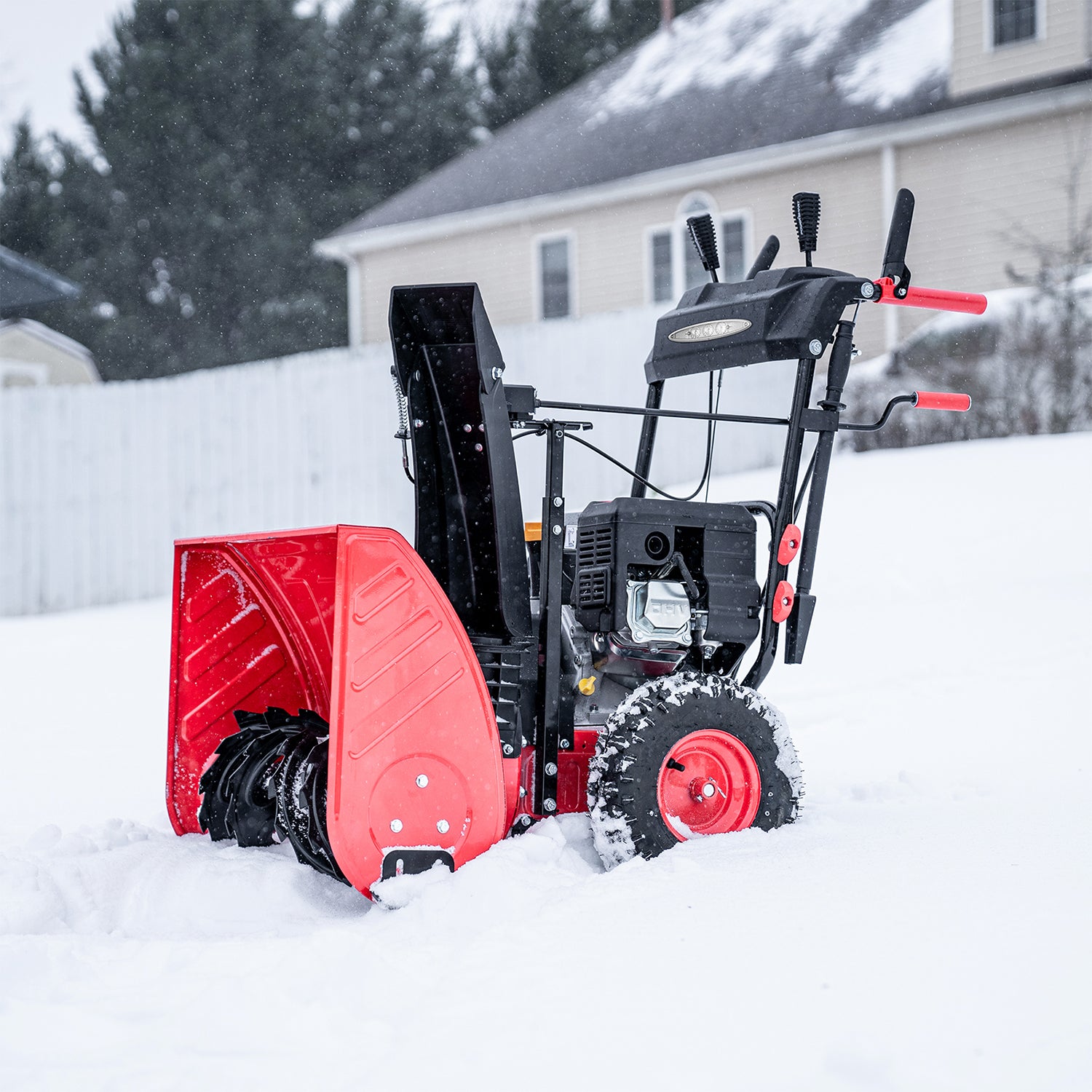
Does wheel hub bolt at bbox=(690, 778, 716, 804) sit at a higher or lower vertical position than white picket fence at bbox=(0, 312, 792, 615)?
lower

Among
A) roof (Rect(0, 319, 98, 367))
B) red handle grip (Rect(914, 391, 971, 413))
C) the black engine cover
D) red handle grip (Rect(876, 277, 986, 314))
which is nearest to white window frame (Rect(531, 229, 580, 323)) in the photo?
roof (Rect(0, 319, 98, 367))

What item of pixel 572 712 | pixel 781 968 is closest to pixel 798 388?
pixel 572 712

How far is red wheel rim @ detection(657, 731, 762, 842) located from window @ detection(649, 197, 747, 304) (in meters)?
12.3

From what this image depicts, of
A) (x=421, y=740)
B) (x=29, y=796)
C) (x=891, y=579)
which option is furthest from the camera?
(x=891, y=579)

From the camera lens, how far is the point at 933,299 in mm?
3422

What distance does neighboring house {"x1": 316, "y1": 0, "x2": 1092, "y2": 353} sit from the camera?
43.6 feet

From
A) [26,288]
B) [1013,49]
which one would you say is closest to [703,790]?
[26,288]

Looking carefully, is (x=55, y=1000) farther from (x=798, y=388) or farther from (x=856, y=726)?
(x=856, y=726)

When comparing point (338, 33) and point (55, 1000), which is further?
point (338, 33)

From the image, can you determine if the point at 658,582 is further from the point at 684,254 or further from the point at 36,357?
the point at 36,357

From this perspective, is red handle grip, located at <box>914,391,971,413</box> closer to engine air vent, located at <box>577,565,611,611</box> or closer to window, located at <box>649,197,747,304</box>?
engine air vent, located at <box>577,565,611,611</box>

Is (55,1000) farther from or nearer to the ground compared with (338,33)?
nearer to the ground

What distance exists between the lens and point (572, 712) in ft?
10.9

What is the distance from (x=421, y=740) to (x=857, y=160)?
12.7 meters
